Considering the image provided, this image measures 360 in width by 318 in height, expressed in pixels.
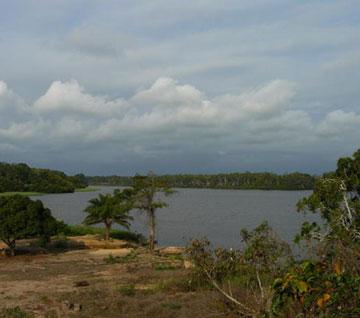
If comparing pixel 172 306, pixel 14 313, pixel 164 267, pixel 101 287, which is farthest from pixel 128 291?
pixel 164 267

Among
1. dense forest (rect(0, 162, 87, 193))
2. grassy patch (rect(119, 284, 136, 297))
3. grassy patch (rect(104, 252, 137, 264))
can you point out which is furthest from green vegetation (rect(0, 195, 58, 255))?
dense forest (rect(0, 162, 87, 193))

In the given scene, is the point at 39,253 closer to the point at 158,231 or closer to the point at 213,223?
the point at 158,231

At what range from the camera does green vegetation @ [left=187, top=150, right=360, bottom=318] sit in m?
7.49

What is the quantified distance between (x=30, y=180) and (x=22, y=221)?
425 feet

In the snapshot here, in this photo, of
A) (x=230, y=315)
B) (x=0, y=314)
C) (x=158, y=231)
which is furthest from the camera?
(x=158, y=231)

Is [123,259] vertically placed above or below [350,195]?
below

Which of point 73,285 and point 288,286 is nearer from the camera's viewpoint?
point 288,286

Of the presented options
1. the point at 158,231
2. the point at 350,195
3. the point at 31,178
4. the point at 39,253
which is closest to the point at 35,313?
the point at 350,195

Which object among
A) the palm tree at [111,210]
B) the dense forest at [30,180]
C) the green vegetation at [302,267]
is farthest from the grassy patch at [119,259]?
the dense forest at [30,180]

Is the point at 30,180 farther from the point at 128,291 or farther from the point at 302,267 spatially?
the point at 302,267

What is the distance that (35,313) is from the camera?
57.0ft

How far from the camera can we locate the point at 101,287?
22234 millimetres

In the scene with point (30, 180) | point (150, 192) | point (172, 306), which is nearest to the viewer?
point (172, 306)

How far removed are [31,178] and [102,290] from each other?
143362mm
